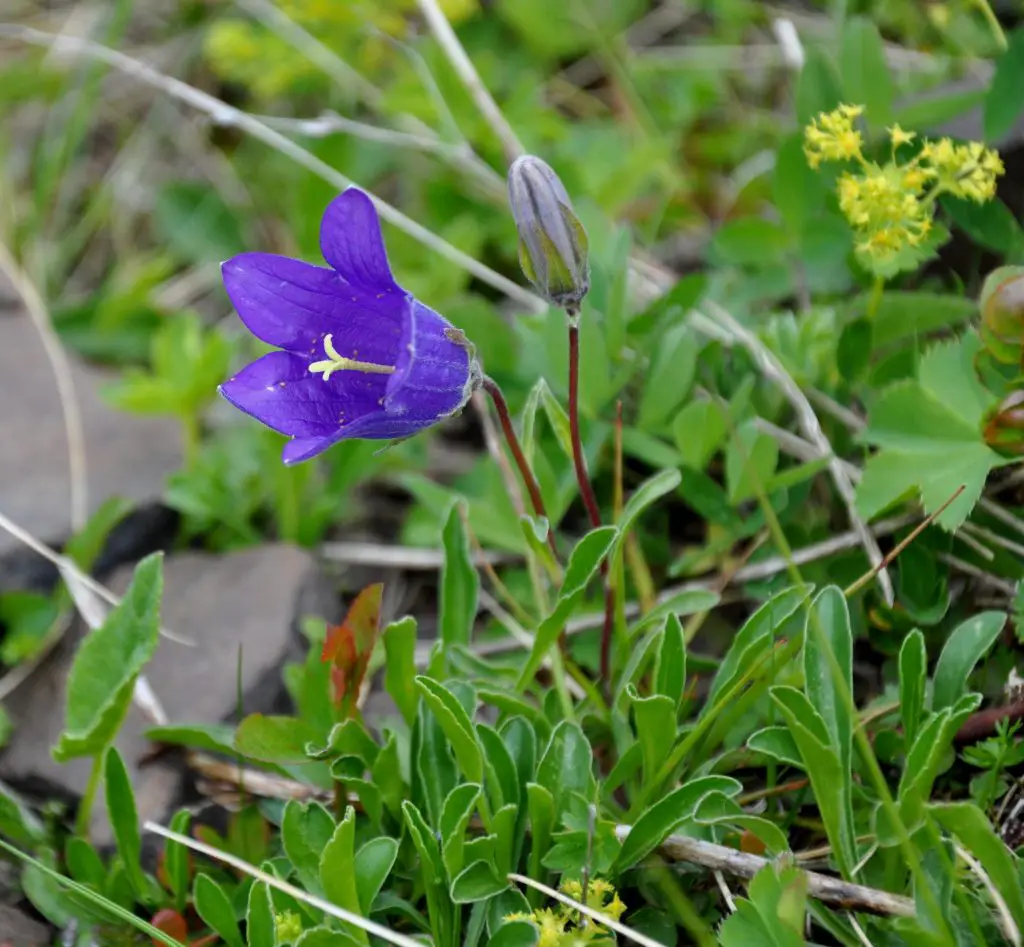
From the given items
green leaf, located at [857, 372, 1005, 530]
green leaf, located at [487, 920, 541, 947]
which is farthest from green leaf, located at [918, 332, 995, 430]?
green leaf, located at [487, 920, 541, 947]

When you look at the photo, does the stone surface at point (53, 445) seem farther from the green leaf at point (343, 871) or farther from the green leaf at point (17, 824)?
the green leaf at point (343, 871)

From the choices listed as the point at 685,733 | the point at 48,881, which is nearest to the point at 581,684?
the point at 685,733

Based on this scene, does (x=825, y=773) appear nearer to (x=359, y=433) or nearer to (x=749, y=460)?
(x=749, y=460)

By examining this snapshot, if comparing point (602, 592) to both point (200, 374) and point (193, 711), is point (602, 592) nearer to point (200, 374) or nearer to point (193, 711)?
point (193, 711)

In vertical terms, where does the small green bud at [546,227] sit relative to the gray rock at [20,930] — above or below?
above

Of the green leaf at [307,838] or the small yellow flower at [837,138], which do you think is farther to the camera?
the small yellow flower at [837,138]

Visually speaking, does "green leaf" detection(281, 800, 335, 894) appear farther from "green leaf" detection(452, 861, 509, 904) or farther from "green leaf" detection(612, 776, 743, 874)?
"green leaf" detection(612, 776, 743, 874)

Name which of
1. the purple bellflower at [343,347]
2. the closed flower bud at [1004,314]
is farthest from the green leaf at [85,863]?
the closed flower bud at [1004,314]
